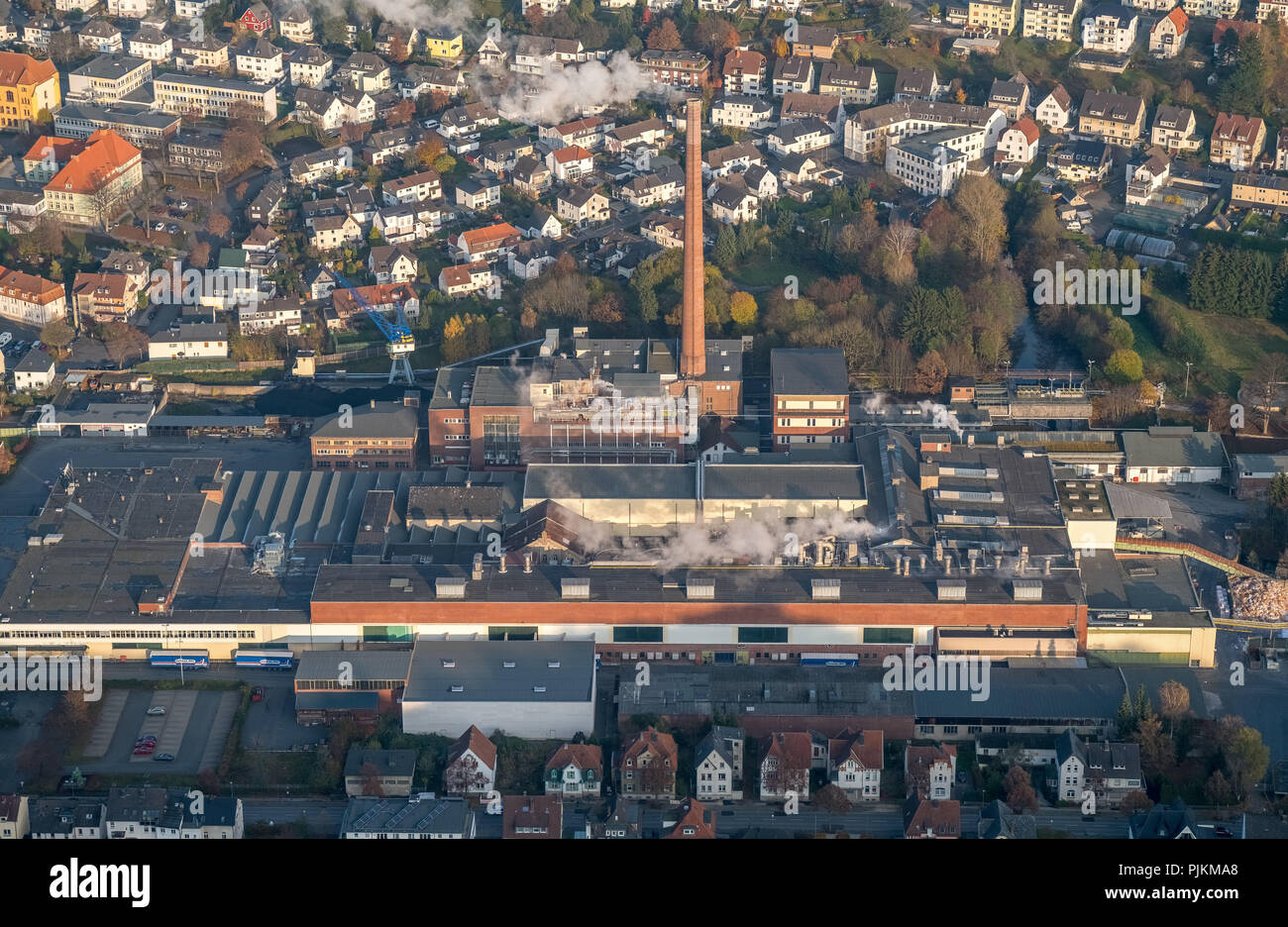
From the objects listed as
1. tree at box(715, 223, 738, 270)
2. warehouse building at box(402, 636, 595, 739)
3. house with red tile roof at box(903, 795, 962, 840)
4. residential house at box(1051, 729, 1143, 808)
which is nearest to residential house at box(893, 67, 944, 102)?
tree at box(715, 223, 738, 270)

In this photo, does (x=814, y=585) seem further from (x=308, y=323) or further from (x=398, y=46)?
(x=398, y=46)

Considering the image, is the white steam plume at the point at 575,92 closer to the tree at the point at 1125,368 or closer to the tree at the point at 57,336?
the tree at the point at 57,336

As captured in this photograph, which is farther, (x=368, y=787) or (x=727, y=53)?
(x=727, y=53)

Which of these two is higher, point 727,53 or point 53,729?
point 727,53

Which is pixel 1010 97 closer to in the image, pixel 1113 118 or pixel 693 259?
pixel 1113 118

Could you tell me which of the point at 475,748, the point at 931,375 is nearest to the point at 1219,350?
the point at 931,375

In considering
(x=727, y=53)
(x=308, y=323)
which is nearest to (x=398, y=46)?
(x=727, y=53)
